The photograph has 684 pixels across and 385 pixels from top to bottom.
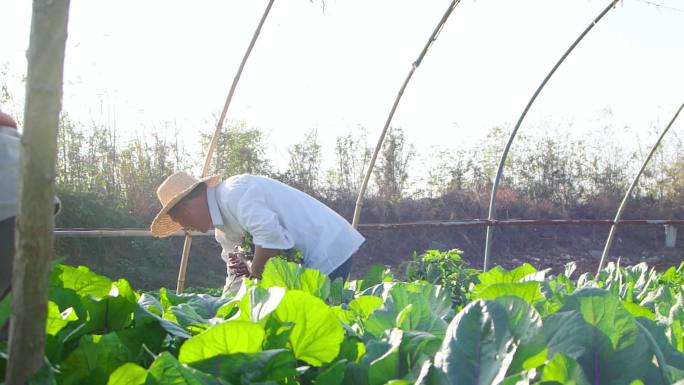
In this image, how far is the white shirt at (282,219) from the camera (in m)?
3.27

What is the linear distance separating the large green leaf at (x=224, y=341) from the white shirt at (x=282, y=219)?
241 centimetres

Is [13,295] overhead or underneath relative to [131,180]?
underneath

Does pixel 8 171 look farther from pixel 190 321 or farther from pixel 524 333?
pixel 524 333

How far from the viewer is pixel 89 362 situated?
0.86 metres

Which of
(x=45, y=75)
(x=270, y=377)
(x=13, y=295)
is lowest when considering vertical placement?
(x=270, y=377)

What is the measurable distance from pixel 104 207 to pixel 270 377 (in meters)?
9.78

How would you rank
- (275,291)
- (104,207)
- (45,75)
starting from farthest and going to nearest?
(104,207)
(275,291)
(45,75)

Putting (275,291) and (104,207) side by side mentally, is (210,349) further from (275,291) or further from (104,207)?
(104,207)

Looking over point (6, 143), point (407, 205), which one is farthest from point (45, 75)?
point (407, 205)

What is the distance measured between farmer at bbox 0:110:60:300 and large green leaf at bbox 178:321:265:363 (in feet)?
2.04

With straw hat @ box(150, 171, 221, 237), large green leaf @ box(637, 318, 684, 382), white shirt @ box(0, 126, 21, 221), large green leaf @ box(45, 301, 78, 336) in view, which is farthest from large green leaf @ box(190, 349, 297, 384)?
straw hat @ box(150, 171, 221, 237)

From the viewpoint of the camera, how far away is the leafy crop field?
789 mm

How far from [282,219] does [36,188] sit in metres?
2.82

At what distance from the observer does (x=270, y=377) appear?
0.83m
